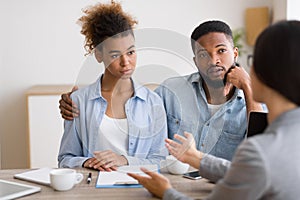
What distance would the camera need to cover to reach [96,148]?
5.79 feet

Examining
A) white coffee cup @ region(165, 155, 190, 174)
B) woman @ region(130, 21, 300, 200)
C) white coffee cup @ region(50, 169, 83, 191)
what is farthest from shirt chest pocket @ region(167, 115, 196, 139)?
woman @ region(130, 21, 300, 200)

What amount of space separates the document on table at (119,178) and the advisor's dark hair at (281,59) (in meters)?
0.65

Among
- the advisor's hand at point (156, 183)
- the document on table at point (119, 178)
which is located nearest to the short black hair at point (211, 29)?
the document on table at point (119, 178)

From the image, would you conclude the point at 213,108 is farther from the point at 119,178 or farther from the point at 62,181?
the point at 62,181

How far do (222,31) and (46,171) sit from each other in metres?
0.83

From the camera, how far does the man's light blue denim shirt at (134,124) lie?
174 cm

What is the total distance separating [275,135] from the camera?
1.01m

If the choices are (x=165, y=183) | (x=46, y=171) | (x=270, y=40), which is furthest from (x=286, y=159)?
(x=46, y=171)

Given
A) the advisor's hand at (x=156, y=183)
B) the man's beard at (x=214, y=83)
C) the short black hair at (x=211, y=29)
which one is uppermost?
the short black hair at (x=211, y=29)

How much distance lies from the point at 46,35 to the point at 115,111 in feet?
7.05

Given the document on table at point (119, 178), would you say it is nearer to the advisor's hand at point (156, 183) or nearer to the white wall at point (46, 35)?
the advisor's hand at point (156, 183)

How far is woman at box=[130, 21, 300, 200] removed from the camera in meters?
0.99

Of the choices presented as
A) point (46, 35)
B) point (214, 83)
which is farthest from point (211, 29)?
point (46, 35)

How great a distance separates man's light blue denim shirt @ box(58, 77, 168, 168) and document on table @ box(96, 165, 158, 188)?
0.03 meters
